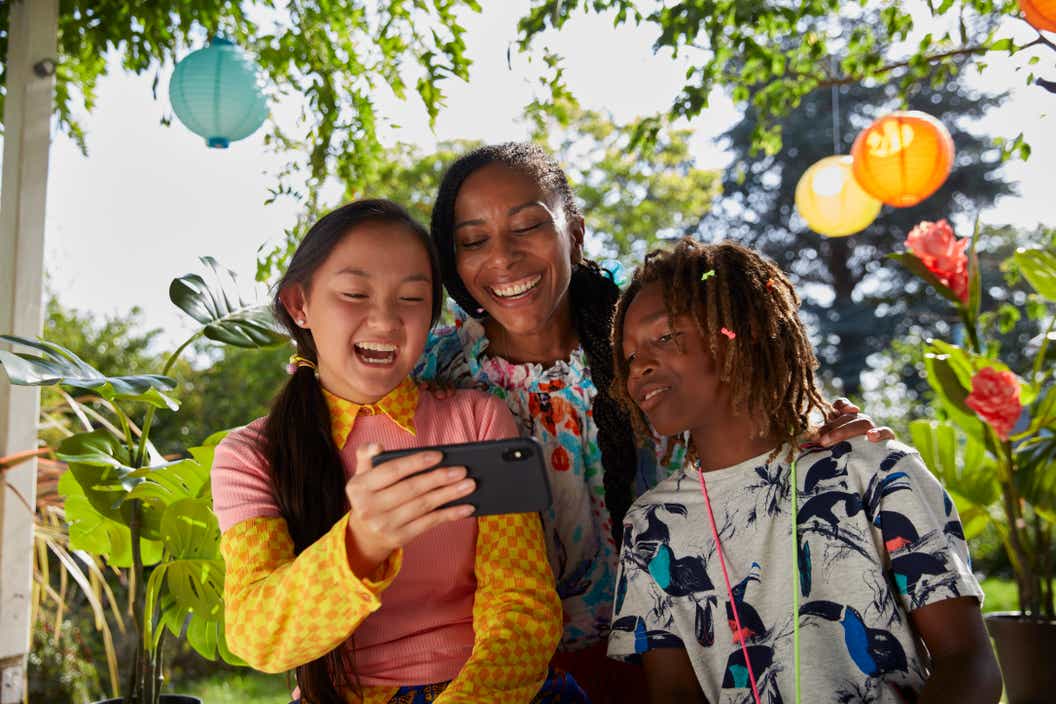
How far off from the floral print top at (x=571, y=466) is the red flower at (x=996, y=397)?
1597 mm

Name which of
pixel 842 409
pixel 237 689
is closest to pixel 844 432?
pixel 842 409

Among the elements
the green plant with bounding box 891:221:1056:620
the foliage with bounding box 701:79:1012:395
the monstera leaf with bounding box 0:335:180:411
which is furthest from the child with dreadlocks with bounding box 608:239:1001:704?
the foliage with bounding box 701:79:1012:395

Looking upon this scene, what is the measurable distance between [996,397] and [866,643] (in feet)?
6.31

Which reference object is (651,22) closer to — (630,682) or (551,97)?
(551,97)

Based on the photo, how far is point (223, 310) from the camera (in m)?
2.68

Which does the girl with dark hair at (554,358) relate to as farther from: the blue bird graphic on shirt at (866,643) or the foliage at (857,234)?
the foliage at (857,234)

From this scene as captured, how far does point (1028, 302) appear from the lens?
4.66m

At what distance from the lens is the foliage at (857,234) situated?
17031mm

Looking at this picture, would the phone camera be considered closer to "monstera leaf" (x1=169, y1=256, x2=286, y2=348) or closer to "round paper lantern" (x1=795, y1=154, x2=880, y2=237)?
"monstera leaf" (x1=169, y1=256, x2=286, y2=348)

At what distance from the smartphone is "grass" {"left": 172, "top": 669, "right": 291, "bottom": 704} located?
189 inches

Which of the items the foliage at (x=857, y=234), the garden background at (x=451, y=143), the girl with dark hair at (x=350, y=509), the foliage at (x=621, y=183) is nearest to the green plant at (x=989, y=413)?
the garden background at (x=451, y=143)

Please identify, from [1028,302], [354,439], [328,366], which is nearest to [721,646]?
[354,439]

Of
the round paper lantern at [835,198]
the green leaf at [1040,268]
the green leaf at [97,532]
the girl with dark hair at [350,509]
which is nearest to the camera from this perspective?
the girl with dark hair at [350,509]

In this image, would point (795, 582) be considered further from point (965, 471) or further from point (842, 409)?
point (965, 471)
